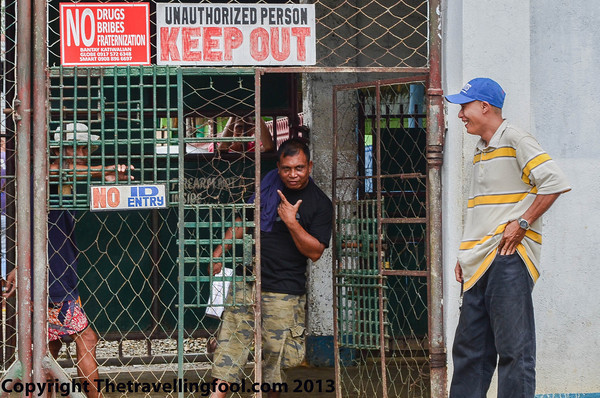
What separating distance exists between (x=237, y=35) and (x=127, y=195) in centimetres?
114

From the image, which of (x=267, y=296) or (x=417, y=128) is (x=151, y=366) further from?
(x=417, y=128)

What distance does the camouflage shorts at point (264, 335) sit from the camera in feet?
17.3

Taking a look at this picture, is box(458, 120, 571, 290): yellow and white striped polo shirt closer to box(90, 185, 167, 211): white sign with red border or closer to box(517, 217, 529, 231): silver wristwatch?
box(517, 217, 529, 231): silver wristwatch

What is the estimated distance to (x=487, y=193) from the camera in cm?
455

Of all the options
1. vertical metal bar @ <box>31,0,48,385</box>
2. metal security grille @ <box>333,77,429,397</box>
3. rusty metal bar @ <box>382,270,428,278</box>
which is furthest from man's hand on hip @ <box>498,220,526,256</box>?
vertical metal bar @ <box>31,0,48,385</box>

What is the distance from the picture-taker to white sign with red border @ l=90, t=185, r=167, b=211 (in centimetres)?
493

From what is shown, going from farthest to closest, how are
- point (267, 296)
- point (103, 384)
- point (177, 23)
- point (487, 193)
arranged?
point (103, 384)
point (267, 296)
point (177, 23)
point (487, 193)

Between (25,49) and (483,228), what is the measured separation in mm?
2723

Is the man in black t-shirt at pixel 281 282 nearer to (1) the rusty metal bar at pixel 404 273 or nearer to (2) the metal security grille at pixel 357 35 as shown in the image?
(1) the rusty metal bar at pixel 404 273

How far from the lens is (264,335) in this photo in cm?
532

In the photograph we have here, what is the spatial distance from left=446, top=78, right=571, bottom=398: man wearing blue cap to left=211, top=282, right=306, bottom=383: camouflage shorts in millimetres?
1117

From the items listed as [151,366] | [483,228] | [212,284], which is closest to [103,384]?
Result: [151,366]

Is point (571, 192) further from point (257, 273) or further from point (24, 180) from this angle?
point (24, 180)

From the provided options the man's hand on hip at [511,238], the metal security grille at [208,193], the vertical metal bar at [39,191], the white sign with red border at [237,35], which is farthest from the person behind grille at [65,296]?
the man's hand on hip at [511,238]
